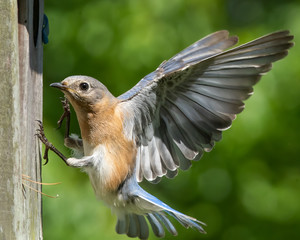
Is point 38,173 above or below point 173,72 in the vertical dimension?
below

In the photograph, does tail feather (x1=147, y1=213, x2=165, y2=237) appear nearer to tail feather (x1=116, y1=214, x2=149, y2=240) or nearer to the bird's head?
tail feather (x1=116, y1=214, x2=149, y2=240)

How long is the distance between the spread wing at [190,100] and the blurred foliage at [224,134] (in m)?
1.16

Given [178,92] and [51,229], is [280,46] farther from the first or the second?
[51,229]

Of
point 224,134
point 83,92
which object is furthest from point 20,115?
point 224,134

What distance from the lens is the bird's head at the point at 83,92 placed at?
4559 mm

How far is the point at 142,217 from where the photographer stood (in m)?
5.20

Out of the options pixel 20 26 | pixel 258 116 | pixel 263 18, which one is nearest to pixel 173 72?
pixel 20 26

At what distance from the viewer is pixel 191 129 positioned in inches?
183

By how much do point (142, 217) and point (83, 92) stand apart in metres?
1.26

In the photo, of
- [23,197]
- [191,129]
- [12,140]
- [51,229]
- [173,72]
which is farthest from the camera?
[51,229]

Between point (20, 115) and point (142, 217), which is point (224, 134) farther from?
point (20, 115)

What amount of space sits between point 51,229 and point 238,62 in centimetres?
232

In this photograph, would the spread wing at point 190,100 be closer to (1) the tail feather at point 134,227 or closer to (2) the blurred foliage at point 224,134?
(1) the tail feather at point 134,227

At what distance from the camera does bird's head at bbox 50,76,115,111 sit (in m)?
4.56
